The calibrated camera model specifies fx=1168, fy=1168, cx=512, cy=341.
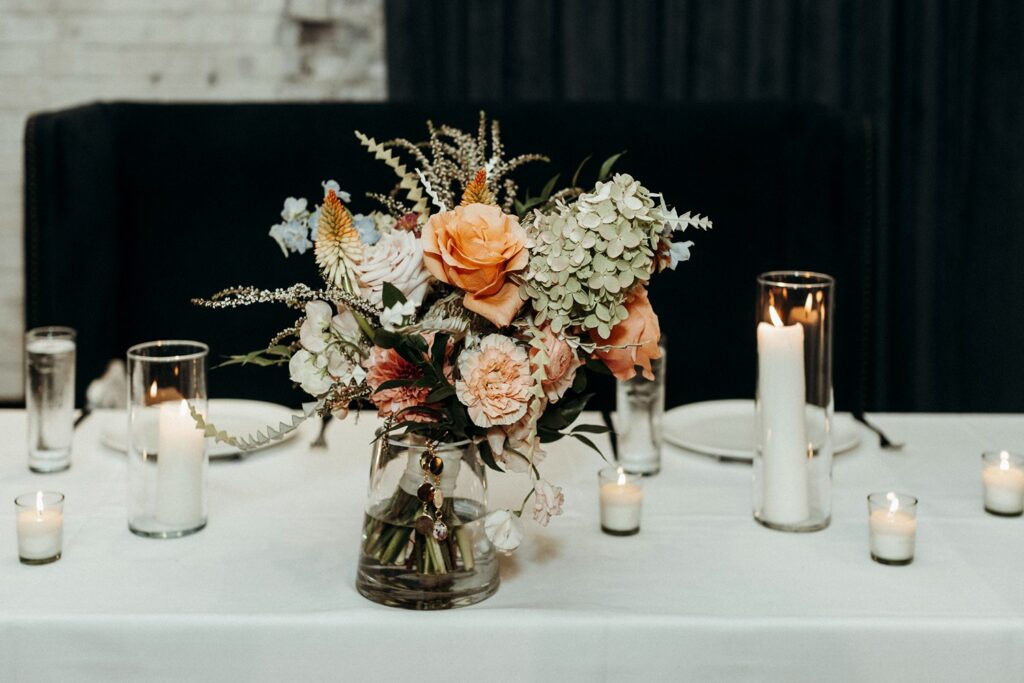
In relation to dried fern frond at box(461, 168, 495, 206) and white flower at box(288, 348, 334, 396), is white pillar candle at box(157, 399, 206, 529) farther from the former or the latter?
dried fern frond at box(461, 168, 495, 206)

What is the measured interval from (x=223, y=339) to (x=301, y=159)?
384 mm

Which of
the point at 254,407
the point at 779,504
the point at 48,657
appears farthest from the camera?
the point at 254,407

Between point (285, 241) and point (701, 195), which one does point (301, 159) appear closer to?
point (701, 195)

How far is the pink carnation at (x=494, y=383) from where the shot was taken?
34.2 inches

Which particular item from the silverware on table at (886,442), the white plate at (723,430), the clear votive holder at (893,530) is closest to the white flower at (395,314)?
the clear votive holder at (893,530)

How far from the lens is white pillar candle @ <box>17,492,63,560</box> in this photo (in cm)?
101

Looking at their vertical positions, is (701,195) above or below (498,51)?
→ below

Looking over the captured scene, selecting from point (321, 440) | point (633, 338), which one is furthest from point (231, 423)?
point (633, 338)

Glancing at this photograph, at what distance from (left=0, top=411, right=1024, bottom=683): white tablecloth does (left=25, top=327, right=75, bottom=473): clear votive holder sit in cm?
12

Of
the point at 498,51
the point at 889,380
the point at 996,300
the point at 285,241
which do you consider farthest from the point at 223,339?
the point at 996,300

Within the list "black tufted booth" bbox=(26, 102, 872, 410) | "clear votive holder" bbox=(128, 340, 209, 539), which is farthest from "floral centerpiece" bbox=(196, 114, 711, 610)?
"black tufted booth" bbox=(26, 102, 872, 410)

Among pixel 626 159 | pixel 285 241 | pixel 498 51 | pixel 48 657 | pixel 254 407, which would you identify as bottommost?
pixel 48 657

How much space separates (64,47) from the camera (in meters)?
2.83

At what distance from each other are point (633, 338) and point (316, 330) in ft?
0.84
